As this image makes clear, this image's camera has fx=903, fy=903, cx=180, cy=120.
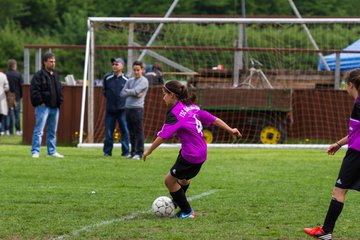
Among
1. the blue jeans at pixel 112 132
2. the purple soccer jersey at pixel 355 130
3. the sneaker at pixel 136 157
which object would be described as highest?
the purple soccer jersey at pixel 355 130

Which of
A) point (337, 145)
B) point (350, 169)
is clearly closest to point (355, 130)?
point (350, 169)

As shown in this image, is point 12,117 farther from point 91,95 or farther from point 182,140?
point 182,140

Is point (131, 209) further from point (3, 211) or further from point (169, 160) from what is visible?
point (169, 160)

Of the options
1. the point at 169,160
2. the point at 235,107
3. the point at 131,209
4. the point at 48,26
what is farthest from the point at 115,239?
the point at 48,26

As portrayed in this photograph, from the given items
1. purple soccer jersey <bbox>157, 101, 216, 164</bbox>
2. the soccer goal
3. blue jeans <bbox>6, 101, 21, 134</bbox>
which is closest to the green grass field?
purple soccer jersey <bbox>157, 101, 216, 164</bbox>

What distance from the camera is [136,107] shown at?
647 inches

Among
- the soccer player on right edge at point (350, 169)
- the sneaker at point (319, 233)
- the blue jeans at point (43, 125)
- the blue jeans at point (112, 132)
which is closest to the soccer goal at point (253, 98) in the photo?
the blue jeans at point (112, 132)

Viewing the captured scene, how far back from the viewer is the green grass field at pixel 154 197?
8.36 m

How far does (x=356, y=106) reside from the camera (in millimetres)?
7961

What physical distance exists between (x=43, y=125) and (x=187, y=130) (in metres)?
7.51

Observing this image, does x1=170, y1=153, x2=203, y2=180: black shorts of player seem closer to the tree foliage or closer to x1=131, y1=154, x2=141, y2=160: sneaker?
x1=131, y1=154, x2=141, y2=160: sneaker

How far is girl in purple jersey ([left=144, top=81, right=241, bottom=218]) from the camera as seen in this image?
920cm

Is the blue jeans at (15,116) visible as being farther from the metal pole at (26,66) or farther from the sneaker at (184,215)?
the sneaker at (184,215)

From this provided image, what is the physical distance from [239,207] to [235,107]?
11285 millimetres
